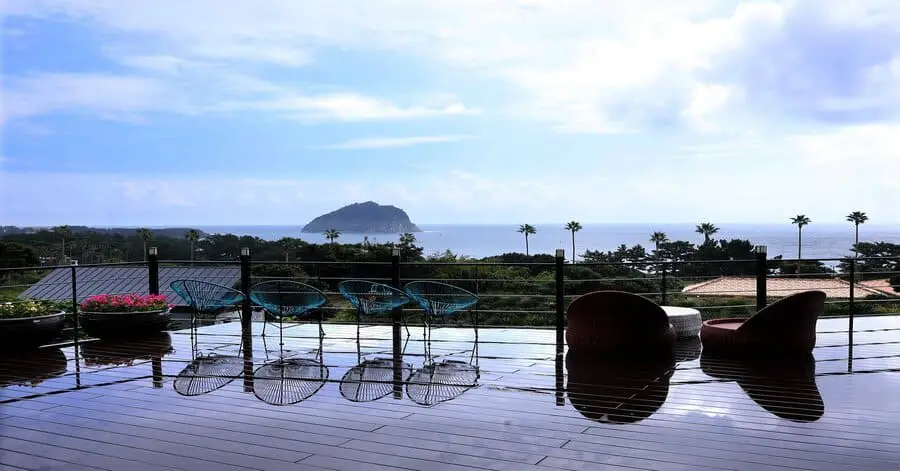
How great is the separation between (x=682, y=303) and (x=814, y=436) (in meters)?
18.4

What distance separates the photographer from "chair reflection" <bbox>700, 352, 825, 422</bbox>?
401cm

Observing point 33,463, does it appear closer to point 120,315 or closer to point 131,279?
point 120,315

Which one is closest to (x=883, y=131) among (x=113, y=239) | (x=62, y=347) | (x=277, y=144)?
(x=62, y=347)

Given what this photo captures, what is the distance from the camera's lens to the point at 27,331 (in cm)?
636

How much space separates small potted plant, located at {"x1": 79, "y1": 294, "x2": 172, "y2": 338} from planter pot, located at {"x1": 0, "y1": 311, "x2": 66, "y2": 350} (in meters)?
0.50

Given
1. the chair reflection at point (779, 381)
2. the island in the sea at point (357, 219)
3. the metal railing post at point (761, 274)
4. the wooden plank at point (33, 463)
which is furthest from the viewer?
the island in the sea at point (357, 219)

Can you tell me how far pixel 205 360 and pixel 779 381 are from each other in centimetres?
446

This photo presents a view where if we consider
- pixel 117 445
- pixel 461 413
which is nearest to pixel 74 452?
pixel 117 445

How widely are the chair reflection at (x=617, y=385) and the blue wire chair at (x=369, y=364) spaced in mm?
1289

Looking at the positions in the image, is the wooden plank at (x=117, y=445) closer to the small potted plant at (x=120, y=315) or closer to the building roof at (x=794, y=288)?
the small potted plant at (x=120, y=315)

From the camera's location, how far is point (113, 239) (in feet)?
103

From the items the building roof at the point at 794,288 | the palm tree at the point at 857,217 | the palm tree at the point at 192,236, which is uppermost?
the palm tree at the point at 857,217

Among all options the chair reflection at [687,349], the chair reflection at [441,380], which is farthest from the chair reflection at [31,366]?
the chair reflection at [687,349]

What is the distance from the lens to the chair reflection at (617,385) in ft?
13.2
